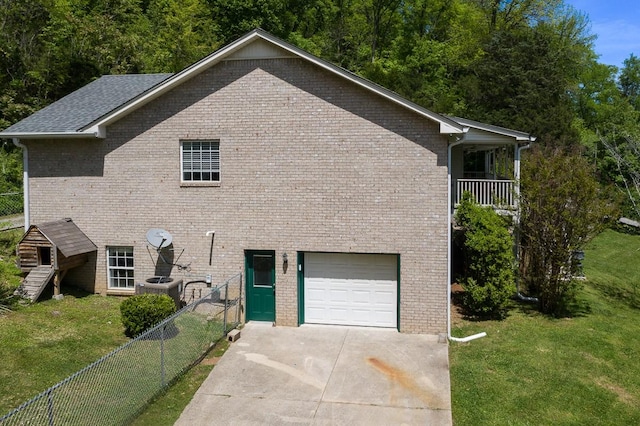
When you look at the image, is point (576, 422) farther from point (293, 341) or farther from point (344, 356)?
point (293, 341)

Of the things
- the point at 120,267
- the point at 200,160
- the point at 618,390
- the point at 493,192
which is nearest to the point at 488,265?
the point at 493,192

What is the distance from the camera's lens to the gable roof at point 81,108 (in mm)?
15969

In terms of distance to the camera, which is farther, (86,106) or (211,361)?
(86,106)

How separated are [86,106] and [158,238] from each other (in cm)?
581

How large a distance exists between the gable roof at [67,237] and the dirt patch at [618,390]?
13.6 m

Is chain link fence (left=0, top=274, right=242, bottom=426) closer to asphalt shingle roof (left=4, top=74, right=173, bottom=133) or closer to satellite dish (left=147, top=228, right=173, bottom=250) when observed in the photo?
satellite dish (left=147, top=228, right=173, bottom=250)

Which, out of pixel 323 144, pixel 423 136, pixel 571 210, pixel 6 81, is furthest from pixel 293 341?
pixel 6 81

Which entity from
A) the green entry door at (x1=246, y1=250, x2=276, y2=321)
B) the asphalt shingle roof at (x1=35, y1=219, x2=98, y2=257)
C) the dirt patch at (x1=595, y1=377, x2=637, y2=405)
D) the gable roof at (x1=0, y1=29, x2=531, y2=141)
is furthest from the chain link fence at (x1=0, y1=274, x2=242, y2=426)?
the dirt patch at (x1=595, y1=377, x2=637, y2=405)

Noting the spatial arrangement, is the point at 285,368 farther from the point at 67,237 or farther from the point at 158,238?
the point at 67,237

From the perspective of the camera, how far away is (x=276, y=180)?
1516cm

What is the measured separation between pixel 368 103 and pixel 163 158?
6.00 metres

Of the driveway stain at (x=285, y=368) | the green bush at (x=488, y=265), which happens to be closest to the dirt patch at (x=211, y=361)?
the driveway stain at (x=285, y=368)

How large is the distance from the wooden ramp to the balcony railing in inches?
487

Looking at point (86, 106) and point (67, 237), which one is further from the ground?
point (86, 106)
